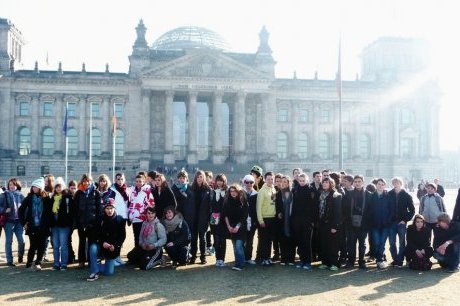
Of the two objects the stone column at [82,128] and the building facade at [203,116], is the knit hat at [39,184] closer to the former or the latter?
the building facade at [203,116]

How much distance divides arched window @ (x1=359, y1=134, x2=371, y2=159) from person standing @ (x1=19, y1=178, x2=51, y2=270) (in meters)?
61.1

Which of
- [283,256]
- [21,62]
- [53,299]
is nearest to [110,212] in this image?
[53,299]

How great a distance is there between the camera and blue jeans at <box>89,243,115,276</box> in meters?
12.5

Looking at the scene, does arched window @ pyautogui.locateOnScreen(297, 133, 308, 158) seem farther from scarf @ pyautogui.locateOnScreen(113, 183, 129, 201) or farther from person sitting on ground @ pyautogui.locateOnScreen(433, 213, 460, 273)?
scarf @ pyautogui.locateOnScreen(113, 183, 129, 201)

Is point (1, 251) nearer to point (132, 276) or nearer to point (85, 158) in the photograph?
point (132, 276)

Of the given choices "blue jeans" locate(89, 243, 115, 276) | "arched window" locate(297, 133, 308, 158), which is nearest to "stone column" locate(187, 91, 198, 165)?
"arched window" locate(297, 133, 308, 158)

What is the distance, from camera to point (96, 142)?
64.6 metres

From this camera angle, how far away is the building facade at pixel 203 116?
204 ft

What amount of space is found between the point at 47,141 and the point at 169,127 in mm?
15915

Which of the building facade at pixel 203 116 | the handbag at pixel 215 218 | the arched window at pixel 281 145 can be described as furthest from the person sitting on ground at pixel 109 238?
the arched window at pixel 281 145

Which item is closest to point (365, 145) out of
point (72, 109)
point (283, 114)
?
point (283, 114)

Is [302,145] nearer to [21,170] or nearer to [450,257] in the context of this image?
[21,170]

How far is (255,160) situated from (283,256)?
50.0 meters

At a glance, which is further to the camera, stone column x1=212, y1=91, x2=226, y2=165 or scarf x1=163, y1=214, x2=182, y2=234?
stone column x1=212, y1=91, x2=226, y2=165
